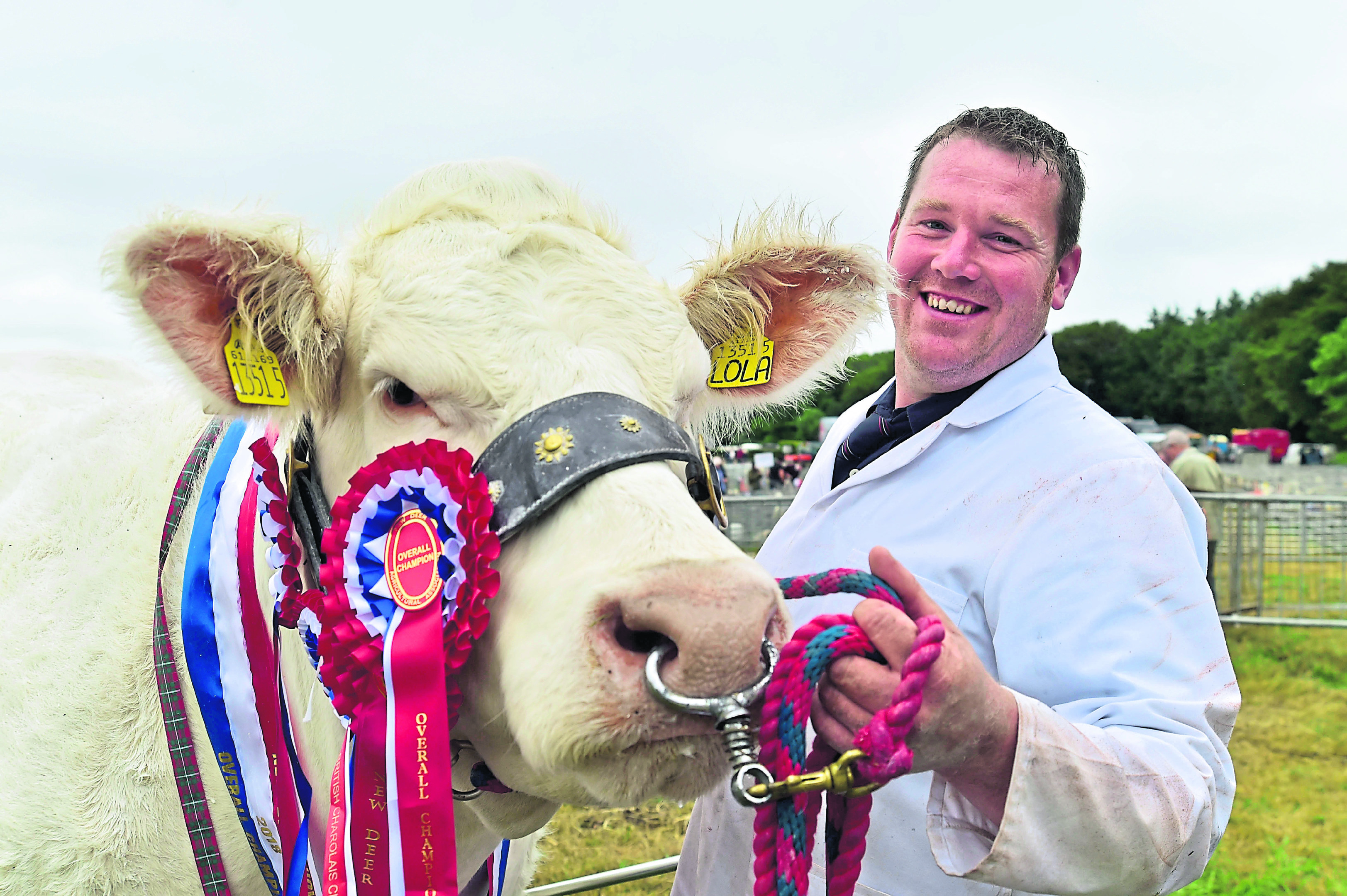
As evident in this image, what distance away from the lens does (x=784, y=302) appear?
8.95ft

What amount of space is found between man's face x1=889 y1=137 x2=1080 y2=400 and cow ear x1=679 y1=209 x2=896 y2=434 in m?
0.17

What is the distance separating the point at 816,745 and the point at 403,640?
2.34 ft

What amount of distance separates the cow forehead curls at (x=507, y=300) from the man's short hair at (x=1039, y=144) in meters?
1.06

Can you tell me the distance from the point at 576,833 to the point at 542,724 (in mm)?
4625

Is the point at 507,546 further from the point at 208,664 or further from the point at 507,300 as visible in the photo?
the point at 208,664

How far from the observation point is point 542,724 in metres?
1.40

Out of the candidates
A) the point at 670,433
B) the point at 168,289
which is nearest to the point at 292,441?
the point at 168,289

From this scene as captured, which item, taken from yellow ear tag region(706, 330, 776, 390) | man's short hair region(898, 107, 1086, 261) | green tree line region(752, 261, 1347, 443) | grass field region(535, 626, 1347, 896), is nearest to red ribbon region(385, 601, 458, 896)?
yellow ear tag region(706, 330, 776, 390)

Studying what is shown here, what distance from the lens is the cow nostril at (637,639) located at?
1393mm

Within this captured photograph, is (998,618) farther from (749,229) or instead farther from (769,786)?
(749,229)

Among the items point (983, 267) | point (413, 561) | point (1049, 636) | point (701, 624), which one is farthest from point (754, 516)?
point (701, 624)

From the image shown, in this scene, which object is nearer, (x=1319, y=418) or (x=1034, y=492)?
(x=1034, y=492)

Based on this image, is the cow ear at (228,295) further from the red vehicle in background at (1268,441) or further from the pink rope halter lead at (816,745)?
the red vehicle in background at (1268,441)

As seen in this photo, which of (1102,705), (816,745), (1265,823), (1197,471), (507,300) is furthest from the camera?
(1197,471)
